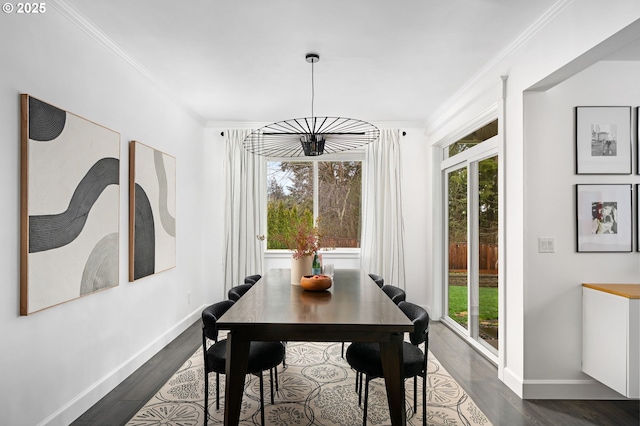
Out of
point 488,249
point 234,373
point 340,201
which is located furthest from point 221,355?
point 340,201

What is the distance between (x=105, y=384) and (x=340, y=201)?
141 inches

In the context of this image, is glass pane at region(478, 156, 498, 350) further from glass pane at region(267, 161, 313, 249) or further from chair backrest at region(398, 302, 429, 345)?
glass pane at region(267, 161, 313, 249)

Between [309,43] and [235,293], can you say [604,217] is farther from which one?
[235,293]

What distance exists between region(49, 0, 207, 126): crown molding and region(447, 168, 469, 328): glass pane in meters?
3.29

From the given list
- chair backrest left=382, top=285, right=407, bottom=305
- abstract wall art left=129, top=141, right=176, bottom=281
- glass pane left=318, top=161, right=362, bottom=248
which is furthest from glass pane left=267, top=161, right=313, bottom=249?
chair backrest left=382, top=285, right=407, bottom=305

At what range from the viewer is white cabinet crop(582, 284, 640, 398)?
2.43 meters

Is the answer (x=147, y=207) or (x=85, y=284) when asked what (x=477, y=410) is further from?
(x=147, y=207)

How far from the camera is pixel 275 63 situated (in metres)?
3.28

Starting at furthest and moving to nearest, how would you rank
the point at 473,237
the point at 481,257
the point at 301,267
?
the point at 473,237, the point at 481,257, the point at 301,267

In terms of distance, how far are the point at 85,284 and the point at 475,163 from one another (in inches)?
142

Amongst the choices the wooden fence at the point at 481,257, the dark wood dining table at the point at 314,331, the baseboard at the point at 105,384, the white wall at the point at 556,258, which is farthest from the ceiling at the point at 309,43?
the baseboard at the point at 105,384

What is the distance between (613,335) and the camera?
2.54m

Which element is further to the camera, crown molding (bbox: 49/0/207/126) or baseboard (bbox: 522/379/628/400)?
baseboard (bbox: 522/379/628/400)

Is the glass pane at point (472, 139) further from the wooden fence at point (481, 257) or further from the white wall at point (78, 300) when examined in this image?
the white wall at point (78, 300)
